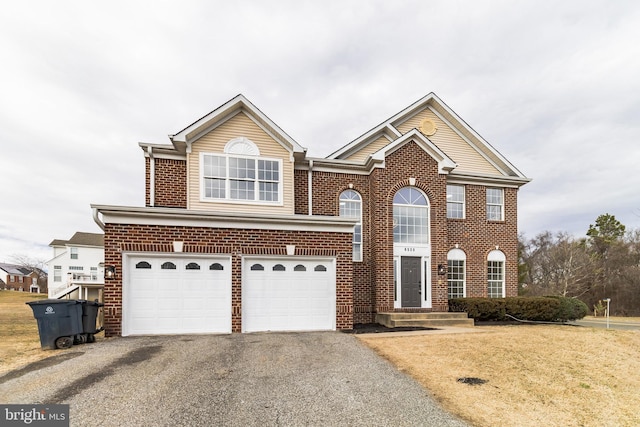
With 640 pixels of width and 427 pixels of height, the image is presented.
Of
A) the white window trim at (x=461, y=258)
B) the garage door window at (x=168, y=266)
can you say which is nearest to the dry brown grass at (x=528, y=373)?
the white window trim at (x=461, y=258)

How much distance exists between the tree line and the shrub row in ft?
58.7

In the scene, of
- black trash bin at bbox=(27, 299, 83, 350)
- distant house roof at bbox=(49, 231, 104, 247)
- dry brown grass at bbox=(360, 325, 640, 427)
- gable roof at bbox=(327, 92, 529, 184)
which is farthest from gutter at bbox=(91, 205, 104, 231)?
distant house roof at bbox=(49, 231, 104, 247)

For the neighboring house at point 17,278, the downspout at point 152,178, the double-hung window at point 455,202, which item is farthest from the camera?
the neighboring house at point 17,278

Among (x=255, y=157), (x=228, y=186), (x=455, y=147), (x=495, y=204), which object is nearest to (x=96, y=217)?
(x=228, y=186)

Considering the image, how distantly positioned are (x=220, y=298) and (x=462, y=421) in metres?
7.40

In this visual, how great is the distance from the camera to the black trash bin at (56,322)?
8.38 metres

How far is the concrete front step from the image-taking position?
12161 mm

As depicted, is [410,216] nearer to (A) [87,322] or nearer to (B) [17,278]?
(A) [87,322]

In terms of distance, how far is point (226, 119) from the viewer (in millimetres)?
12938

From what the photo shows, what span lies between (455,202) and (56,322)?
15088 millimetres

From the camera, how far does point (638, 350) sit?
9.25 meters

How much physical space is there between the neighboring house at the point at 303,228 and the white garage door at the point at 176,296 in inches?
1.1

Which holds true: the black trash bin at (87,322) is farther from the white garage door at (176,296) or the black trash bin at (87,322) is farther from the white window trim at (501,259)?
the white window trim at (501,259)

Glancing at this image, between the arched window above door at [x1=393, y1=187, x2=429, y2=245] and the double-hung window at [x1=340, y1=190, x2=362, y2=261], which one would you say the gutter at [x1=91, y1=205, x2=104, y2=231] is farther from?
the arched window above door at [x1=393, y1=187, x2=429, y2=245]
